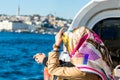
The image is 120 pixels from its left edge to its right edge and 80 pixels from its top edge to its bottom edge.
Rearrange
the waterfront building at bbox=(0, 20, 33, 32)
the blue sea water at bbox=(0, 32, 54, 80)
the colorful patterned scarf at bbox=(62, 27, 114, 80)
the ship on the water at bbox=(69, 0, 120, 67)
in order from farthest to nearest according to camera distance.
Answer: the waterfront building at bbox=(0, 20, 33, 32)
the blue sea water at bbox=(0, 32, 54, 80)
the ship on the water at bbox=(69, 0, 120, 67)
the colorful patterned scarf at bbox=(62, 27, 114, 80)

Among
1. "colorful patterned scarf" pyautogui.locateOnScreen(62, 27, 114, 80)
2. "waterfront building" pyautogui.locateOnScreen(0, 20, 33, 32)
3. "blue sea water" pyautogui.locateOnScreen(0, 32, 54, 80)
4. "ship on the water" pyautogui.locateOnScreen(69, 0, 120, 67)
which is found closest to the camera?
"colorful patterned scarf" pyautogui.locateOnScreen(62, 27, 114, 80)

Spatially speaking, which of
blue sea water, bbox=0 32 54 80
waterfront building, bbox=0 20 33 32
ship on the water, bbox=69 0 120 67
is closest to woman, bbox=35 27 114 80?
ship on the water, bbox=69 0 120 67

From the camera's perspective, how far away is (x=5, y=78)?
2180 cm

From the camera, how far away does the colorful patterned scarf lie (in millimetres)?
3754

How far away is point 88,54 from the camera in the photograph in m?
3.76

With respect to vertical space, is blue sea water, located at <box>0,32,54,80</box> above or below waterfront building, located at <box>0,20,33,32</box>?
below

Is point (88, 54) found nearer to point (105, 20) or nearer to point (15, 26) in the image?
point (105, 20)

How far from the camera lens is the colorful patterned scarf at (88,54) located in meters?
3.75

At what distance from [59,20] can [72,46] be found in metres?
142

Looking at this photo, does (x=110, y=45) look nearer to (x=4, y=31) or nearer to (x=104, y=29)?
(x=104, y=29)

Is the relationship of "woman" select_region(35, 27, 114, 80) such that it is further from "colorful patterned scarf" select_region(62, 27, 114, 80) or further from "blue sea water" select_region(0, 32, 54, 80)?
"blue sea water" select_region(0, 32, 54, 80)

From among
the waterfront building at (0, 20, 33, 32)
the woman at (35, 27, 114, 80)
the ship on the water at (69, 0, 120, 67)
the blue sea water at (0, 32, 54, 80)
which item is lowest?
the woman at (35, 27, 114, 80)

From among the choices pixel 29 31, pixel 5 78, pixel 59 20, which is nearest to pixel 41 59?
pixel 5 78

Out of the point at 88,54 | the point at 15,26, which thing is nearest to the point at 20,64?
the point at 88,54
